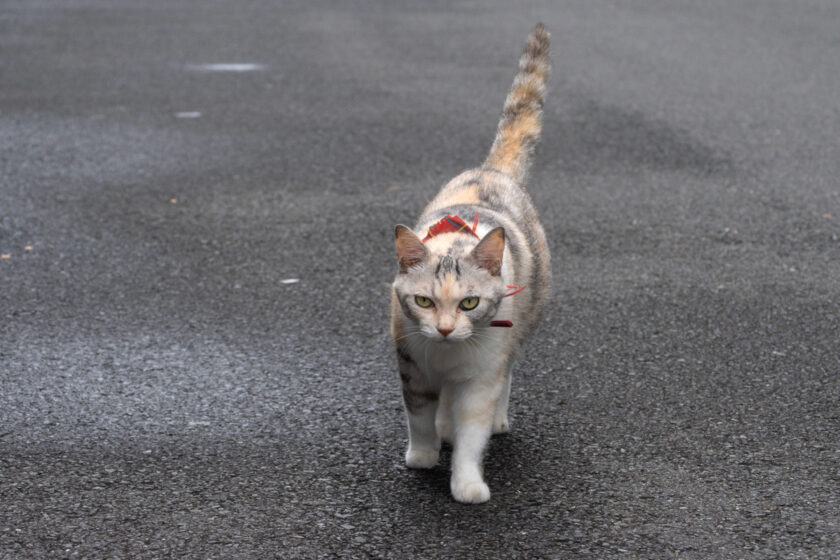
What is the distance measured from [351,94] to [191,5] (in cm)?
645

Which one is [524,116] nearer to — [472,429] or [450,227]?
[450,227]

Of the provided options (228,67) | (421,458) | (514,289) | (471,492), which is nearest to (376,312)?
(421,458)

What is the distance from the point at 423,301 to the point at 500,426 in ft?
2.72

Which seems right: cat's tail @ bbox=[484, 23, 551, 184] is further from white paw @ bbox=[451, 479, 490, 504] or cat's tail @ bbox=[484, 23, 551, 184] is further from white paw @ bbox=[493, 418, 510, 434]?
white paw @ bbox=[451, 479, 490, 504]

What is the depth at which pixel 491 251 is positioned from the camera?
3.29 meters

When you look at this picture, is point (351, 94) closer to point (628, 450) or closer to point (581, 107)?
point (581, 107)

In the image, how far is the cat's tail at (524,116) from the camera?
445cm

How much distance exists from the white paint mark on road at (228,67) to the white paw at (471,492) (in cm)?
765

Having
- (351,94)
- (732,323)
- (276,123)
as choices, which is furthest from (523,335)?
(351,94)

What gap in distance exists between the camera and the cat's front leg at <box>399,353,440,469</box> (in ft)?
11.5

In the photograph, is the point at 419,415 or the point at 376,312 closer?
the point at 419,415

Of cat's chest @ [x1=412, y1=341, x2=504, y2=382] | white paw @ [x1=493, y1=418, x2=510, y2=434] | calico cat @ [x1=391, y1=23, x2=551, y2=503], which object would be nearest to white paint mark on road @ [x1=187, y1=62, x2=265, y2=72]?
calico cat @ [x1=391, y1=23, x2=551, y2=503]

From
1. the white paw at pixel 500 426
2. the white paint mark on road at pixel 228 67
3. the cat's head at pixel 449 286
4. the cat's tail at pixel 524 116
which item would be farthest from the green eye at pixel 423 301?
the white paint mark on road at pixel 228 67

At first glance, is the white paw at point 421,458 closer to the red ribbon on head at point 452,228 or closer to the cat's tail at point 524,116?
the red ribbon on head at point 452,228
